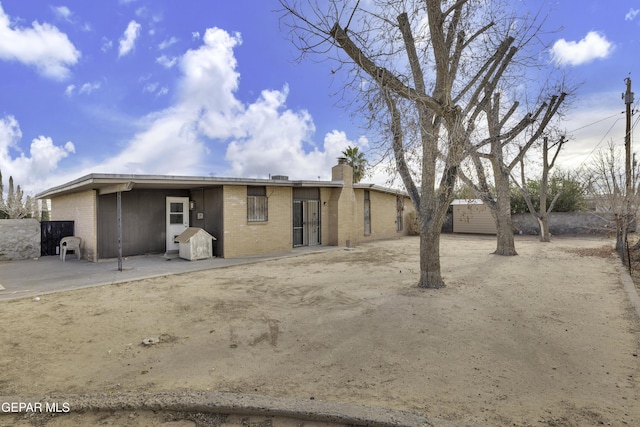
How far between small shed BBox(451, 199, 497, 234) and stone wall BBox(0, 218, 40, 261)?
21.8 m

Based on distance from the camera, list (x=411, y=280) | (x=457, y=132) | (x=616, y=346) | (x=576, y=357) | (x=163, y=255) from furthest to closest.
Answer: (x=163, y=255)
(x=411, y=280)
(x=457, y=132)
(x=616, y=346)
(x=576, y=357)

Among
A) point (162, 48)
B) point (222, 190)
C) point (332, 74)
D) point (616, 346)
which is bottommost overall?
point (616, 346)

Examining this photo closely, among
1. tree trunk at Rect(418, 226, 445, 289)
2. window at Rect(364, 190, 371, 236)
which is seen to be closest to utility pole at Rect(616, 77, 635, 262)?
tree trunk at Rect(418, 226, 445, 289)

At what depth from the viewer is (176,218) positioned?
13.0 m

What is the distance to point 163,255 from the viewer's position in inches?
476

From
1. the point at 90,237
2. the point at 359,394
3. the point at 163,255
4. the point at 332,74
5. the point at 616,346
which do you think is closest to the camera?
the point at 359,394

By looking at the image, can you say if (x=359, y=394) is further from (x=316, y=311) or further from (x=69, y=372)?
(x=69, y=372)

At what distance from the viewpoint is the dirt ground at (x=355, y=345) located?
115 inches

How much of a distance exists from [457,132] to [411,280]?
3.66 meters

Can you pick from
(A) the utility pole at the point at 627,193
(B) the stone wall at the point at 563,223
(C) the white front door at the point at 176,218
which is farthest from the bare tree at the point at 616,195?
(C) the white front door at the point at 176,218

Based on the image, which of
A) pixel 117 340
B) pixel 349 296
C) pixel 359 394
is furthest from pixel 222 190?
pixel 359 394

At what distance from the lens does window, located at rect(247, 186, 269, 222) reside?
12.1m

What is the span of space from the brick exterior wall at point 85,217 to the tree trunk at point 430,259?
10.1 meters

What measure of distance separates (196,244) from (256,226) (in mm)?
2238
